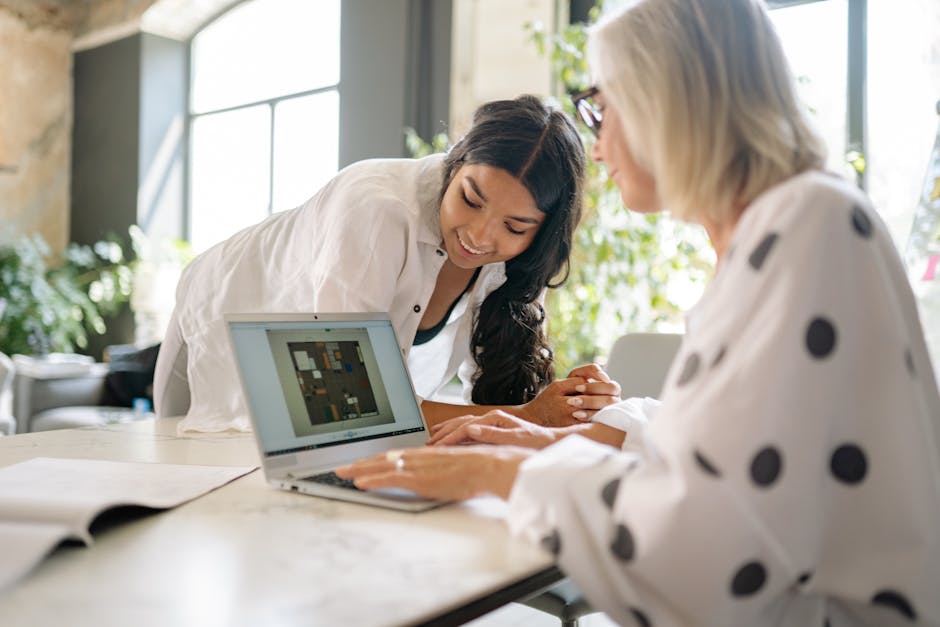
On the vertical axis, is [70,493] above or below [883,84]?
below

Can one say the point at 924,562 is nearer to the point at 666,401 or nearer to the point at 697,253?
the point at 666,401

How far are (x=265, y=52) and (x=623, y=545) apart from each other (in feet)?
21.5

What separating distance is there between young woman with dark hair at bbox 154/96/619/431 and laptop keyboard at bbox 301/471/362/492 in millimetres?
397

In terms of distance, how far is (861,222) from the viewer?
0.77 m

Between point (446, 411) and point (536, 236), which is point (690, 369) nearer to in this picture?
point (446, 411)

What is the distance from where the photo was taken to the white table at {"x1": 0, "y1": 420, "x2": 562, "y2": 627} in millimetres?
671

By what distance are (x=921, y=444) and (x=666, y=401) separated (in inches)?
8.4

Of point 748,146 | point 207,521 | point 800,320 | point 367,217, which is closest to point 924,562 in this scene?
point 800,320

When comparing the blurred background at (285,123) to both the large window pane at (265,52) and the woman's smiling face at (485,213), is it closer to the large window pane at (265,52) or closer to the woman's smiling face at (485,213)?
the large window pane at (265,52)

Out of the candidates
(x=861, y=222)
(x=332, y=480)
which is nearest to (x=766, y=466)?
(x=861, y=222)

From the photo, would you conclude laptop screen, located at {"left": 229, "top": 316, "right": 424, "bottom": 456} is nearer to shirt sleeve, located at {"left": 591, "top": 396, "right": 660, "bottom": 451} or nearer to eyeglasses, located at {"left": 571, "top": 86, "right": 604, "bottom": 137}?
shirt sleeve, located at {"left": 591, "top": 396, "right": 660, "bottom": 451}

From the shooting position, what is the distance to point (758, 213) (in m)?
0.79

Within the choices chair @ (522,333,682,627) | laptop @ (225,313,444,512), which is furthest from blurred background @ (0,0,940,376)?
laptop @ (225,313,444,512)

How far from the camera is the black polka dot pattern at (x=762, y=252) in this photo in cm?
75
